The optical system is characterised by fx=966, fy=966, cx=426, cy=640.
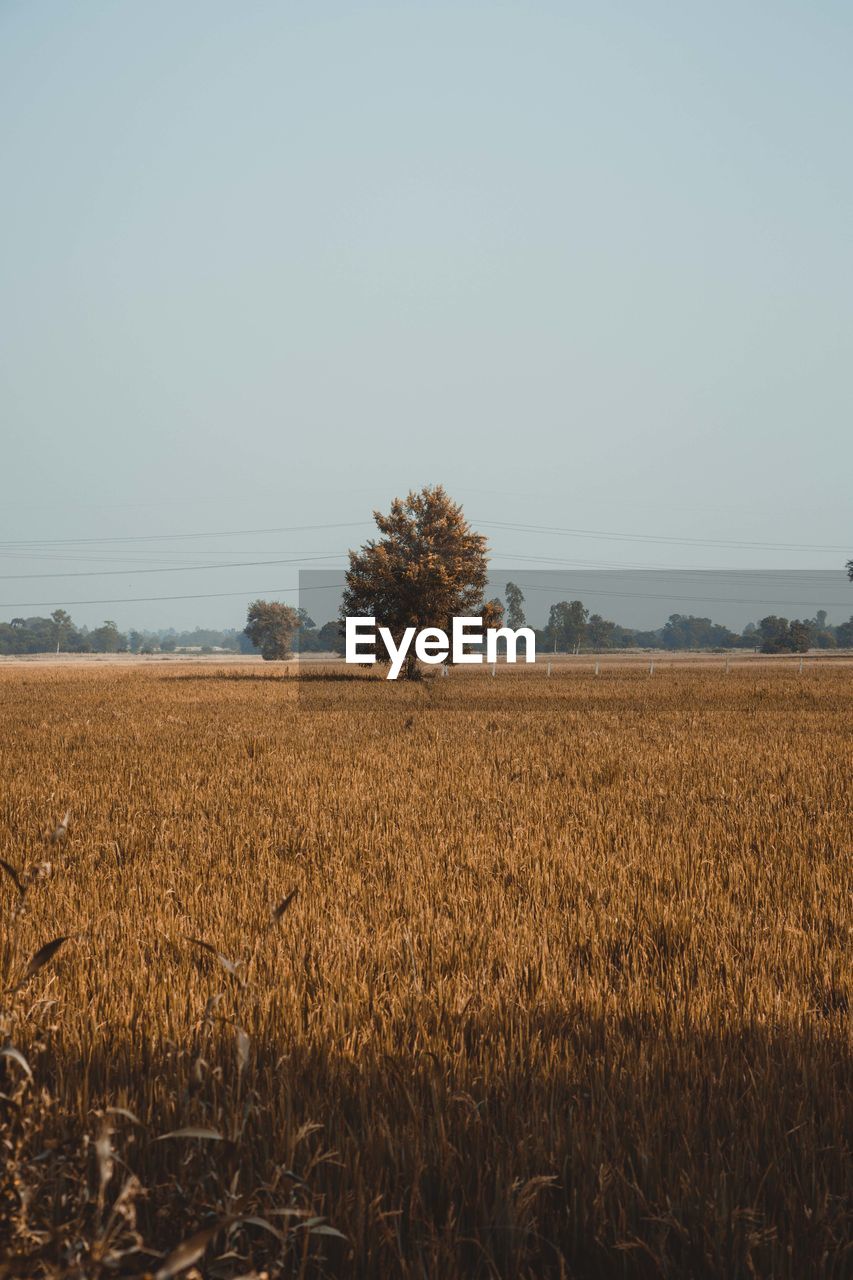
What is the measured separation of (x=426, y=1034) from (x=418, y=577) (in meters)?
46.3

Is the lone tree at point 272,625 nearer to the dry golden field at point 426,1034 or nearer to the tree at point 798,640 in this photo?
the tree at point 798,640

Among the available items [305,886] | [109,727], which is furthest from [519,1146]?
[109,727]

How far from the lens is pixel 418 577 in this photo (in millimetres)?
49750

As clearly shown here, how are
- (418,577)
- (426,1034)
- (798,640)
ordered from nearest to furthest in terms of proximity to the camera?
(426,1034)
(418,577)
(798,640)

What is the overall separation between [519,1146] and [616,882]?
4.18 metres

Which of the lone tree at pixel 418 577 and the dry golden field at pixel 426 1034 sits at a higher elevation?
the lone tree at pixel 418 577

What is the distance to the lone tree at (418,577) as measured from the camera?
5031cm

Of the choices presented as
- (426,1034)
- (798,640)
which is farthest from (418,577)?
(798,640)

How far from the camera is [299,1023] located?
3.79 metres

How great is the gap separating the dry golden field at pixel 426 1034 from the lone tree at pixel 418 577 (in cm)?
3961

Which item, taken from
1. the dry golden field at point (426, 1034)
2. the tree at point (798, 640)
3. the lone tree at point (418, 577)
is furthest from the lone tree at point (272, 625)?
the dry golden field at point (426, 1034)

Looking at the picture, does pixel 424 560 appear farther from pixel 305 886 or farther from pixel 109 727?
pixel 305 886

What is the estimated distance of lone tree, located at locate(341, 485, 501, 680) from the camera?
5031cm

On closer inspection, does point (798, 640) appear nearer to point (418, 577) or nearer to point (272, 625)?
point (272, 625)
